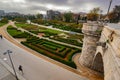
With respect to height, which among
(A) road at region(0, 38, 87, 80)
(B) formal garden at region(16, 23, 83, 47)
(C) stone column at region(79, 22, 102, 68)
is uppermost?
(C) stone column at region(79, 22, 102, 68)

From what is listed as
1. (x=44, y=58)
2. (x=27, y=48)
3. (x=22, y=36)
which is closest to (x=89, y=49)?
(x=44, y=58)

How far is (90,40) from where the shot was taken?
14688mm

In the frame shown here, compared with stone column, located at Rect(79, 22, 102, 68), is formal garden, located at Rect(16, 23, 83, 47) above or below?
below

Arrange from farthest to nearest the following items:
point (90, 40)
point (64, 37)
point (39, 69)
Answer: point (64, 37) → point (39, 69) → point (90, 40)

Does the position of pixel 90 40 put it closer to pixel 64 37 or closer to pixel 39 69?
pixel 39 69

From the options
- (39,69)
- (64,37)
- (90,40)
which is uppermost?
(90,40)

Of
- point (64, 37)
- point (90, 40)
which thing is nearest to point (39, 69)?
point (90, 40)

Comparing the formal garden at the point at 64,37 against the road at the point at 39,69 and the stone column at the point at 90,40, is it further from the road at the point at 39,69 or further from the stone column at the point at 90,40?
the road at the point at 39,69

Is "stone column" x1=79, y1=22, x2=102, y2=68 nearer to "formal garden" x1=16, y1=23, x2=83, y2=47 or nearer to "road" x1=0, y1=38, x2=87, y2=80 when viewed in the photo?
"road" x1=0, y1=38, x2=87, y2=80

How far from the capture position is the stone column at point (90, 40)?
1314cm

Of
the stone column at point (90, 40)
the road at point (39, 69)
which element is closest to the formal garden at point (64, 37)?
the stone column at point (90, 40)

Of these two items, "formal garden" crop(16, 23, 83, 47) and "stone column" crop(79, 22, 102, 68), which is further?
"formal garden" crop(16, 23, 83, 47)

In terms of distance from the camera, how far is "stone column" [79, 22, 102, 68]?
43.1 ft

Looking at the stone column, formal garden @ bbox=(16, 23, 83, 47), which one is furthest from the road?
formal garden @ bbox=(16, 23, 83, 47)
